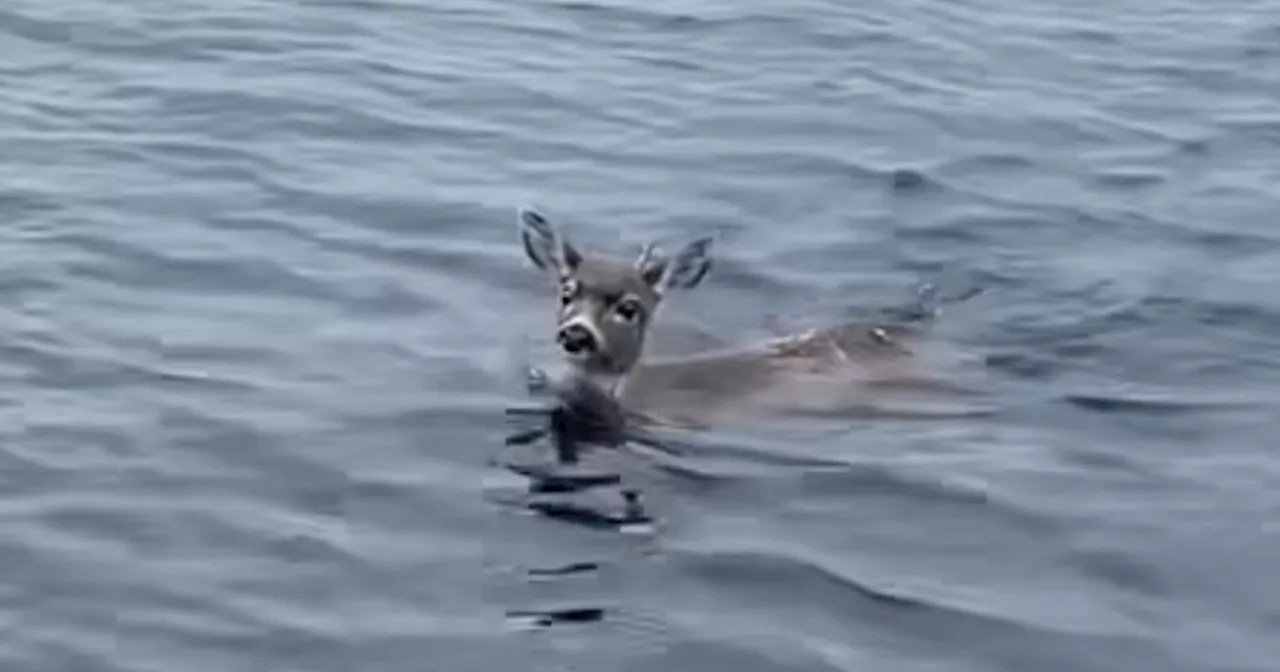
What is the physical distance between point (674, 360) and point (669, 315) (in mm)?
1211

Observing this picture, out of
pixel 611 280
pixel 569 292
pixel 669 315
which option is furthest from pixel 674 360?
pixel 669 315

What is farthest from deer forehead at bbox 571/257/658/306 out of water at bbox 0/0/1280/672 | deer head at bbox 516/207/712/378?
water at bbox 0/0/1280/672

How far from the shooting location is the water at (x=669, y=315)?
11.3 meters

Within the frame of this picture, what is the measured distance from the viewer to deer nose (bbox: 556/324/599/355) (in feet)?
46.7

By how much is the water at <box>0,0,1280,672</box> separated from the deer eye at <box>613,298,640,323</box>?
661 millimetres

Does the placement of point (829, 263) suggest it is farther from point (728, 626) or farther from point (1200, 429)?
point (728, 626)

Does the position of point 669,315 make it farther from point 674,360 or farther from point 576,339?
point 576,339

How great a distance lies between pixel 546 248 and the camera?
14.9 metres

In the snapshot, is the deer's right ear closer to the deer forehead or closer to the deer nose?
the deer forehead

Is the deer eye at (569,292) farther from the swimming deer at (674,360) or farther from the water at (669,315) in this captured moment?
the water at (669,315)

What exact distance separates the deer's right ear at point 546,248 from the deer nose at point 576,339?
0.43 m

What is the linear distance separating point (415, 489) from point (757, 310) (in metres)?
4.22

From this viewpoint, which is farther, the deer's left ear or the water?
the deer's left ear

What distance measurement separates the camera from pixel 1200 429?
14.1 metres
